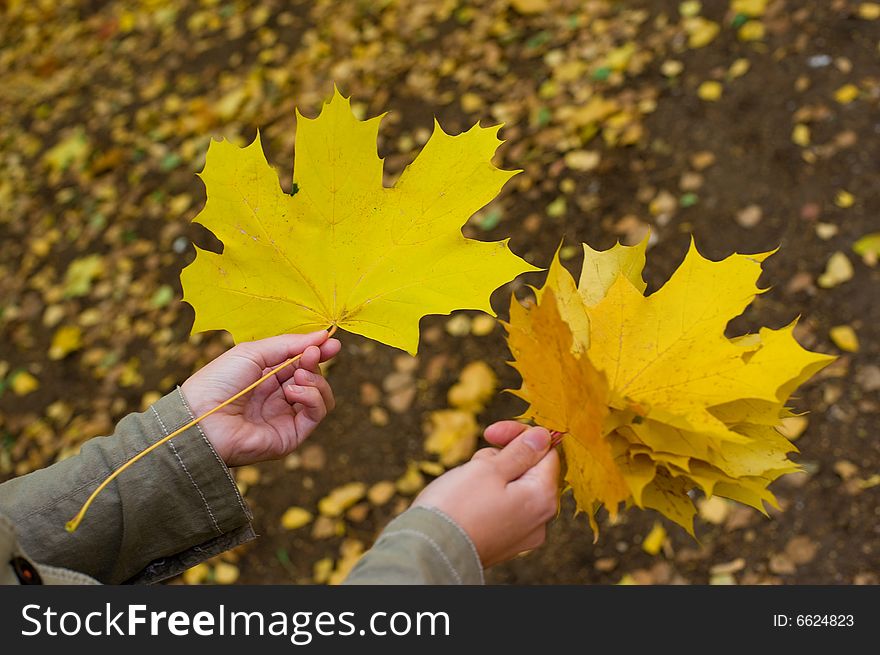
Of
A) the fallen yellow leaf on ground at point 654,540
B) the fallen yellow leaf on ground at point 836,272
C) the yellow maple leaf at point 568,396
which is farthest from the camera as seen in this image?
the fallen yellow leaf on ground at point 836,272

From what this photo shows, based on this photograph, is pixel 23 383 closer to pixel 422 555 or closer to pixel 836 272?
pixel 422 555

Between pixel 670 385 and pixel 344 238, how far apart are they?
1.72ft

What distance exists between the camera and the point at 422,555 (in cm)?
108

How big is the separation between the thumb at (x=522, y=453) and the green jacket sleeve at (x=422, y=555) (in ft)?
0.38

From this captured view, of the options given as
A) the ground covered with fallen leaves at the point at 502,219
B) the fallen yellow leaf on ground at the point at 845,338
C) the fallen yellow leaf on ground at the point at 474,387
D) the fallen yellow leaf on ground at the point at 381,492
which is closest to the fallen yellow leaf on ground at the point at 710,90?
the ground covered with fallen leaves at the point at 502,219

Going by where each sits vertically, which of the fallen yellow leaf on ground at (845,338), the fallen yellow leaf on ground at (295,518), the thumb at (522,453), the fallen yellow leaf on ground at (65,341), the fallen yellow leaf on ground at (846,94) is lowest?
the thumb at (522,453)

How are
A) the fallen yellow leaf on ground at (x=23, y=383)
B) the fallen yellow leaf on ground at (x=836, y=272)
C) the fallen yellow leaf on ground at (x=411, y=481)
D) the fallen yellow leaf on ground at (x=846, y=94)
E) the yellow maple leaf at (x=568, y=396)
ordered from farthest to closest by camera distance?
1. the fallen yellow leaf on ground at (x=23, y=383)
2. the fallen yellow leaf on ground at (x=846, y=94)
3. the fallen yellow leaf on ground at (x=411, y=481)
4. the fallen yellow leaf on ground at (x=836, y=272)
5. the yellow maple leaf at (x=568, y=396)

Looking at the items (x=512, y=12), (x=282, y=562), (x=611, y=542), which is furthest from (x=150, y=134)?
(x=611, y=542)

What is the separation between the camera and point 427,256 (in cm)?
115

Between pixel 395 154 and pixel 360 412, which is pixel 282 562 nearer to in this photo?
pixel 360 412

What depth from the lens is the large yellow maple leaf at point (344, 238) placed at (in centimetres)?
113

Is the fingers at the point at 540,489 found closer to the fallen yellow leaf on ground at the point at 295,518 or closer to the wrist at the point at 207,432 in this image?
the wrist at the point at 207,432

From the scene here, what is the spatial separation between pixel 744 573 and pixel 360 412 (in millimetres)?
1344

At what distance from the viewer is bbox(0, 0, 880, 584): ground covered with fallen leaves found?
7.46 feet
